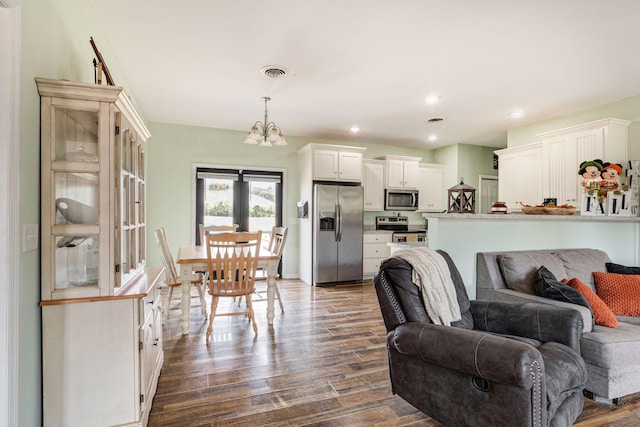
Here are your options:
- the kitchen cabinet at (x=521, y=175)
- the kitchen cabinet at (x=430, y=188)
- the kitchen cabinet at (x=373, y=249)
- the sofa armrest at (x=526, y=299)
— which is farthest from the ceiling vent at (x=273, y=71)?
the kitchen cabinet at (x=430, y=188)

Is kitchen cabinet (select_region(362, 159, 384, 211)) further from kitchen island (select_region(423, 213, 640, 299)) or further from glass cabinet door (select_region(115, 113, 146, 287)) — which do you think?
glass cabinet door (select_region(115, 113, 146, 287))

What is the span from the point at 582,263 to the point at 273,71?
3.39 metres

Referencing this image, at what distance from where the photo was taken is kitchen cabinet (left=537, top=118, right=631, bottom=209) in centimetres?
390

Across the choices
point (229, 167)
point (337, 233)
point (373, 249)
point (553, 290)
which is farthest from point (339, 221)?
point (553, 290)

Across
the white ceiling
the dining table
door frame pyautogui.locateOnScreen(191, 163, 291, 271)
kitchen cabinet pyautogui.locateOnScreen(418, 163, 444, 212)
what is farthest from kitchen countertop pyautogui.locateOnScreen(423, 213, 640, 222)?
door frame pyautogui.locateOnScreen(191, 163, 291, 271)

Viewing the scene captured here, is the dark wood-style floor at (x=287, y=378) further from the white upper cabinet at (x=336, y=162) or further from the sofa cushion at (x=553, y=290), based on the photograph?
the white upper cabinet at (x=336, y=162)

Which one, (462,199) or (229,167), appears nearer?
(462,199)

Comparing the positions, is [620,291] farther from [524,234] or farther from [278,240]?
[278,240]

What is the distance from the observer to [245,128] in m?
5.63

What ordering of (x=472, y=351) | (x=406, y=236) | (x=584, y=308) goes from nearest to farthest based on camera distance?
(x=472, y=351)
(x=584, y=308)
(x=406, y=236)

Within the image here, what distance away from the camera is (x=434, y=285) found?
2021 millimetres

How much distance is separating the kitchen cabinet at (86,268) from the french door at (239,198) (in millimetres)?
3788

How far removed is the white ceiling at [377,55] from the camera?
2357 mm

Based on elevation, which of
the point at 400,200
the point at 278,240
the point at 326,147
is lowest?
the point at 278,240
